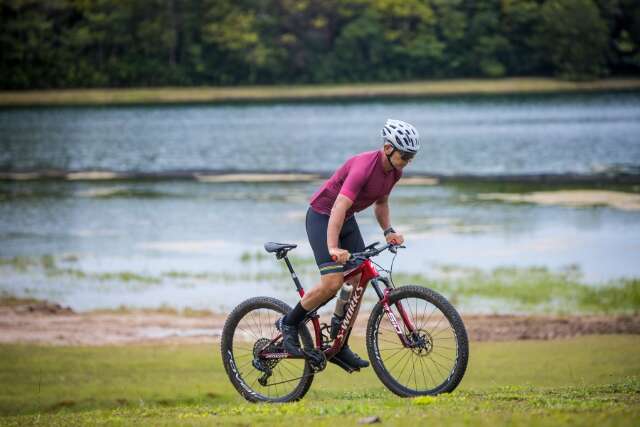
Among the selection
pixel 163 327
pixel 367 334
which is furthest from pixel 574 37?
pixel 367 334

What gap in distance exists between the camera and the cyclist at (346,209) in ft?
25.4

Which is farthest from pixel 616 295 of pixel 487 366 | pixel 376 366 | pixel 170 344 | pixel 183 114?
pixel 183 114

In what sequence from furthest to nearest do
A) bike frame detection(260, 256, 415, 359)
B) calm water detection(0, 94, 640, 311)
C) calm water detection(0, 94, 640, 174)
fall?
calm water detection(0, 94, 640, 174) < calm water detection(0, 94, 640, 311) < bike frame detection(260, 256, 415, 359)

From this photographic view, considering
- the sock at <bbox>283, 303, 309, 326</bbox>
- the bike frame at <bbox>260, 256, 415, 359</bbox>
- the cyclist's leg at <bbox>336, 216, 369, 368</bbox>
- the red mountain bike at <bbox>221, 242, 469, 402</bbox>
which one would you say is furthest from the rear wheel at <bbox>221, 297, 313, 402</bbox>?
the cyclist's leg at <bbox>336, 216, 369, 368</bbox>

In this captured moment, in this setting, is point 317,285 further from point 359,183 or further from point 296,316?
point 359,183

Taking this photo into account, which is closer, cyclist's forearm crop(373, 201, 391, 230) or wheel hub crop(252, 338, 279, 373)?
cyclist's forearm crop(373, 201, 391, 230)

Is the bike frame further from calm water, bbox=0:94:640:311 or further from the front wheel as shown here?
calm water, bbox=0:94:640:311

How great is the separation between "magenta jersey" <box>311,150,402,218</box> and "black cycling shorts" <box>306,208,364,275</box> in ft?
0.28

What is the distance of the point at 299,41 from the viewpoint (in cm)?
11431

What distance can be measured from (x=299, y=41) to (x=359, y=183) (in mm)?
108560

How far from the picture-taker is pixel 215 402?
1144 cm

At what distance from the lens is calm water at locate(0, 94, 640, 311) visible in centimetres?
2236

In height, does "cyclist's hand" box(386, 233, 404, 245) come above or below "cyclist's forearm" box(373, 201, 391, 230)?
below

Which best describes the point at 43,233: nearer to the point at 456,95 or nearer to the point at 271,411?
the point at 271,411
